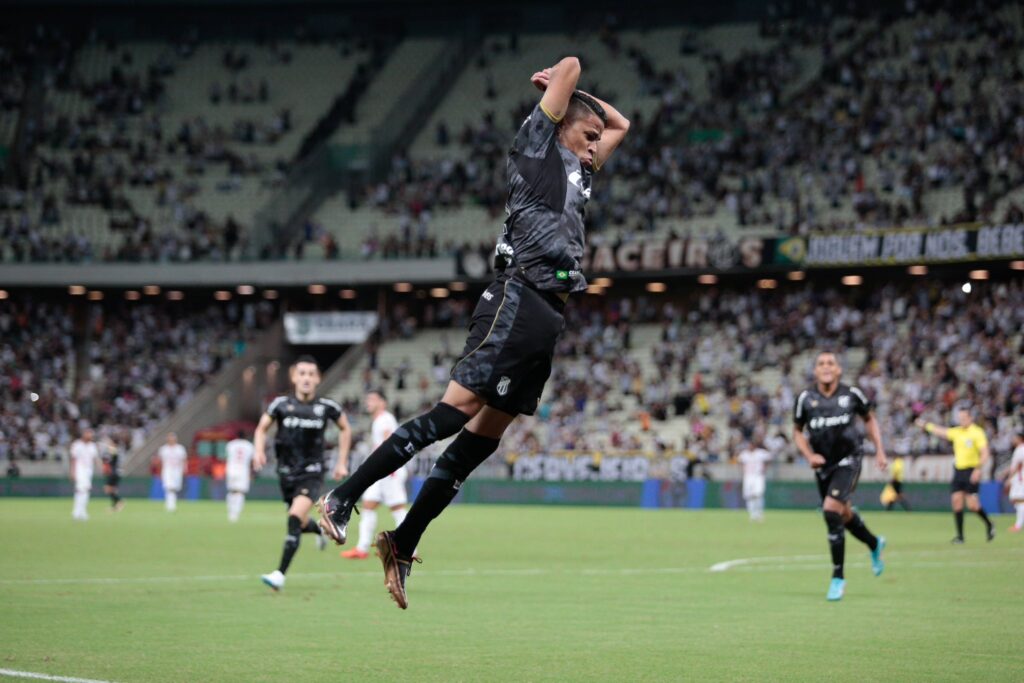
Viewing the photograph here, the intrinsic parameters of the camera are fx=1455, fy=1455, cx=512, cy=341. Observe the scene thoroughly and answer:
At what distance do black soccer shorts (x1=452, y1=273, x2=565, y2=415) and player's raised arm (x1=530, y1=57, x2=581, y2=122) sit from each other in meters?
0.98

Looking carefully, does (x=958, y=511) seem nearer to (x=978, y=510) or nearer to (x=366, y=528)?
(x=978, y=510)

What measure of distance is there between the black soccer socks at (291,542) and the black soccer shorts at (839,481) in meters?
6.16

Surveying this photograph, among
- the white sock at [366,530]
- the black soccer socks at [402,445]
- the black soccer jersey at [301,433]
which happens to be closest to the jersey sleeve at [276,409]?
the black soccer jersey at [301,433]

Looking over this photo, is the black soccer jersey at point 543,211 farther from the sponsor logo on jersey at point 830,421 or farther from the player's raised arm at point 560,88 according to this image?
the sponsor logo on jersey at point 830,421

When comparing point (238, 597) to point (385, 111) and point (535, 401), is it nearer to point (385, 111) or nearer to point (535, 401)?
point (535, 401)

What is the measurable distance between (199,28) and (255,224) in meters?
15.7

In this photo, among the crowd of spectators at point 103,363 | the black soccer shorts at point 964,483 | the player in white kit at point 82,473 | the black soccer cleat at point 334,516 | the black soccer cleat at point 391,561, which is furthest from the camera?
the crowd of spectators at point 103,363

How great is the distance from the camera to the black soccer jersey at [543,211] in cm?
820

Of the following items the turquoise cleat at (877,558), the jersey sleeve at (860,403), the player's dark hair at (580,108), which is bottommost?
the turquoise cleat at (877,558)

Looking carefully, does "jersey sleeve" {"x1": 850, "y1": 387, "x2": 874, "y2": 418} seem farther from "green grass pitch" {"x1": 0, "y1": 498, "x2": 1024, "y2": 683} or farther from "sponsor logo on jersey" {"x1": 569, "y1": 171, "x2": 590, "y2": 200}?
"sponsor logo on jersey" {"x1": 569, "y1": 171, "x2": 590, "y2": 200}

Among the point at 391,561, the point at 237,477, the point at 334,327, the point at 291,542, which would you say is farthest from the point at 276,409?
the point at 334,327

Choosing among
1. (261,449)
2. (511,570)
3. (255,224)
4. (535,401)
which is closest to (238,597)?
(261,449)

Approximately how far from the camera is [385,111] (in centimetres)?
6794

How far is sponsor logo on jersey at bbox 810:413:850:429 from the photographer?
17094 millimetres
